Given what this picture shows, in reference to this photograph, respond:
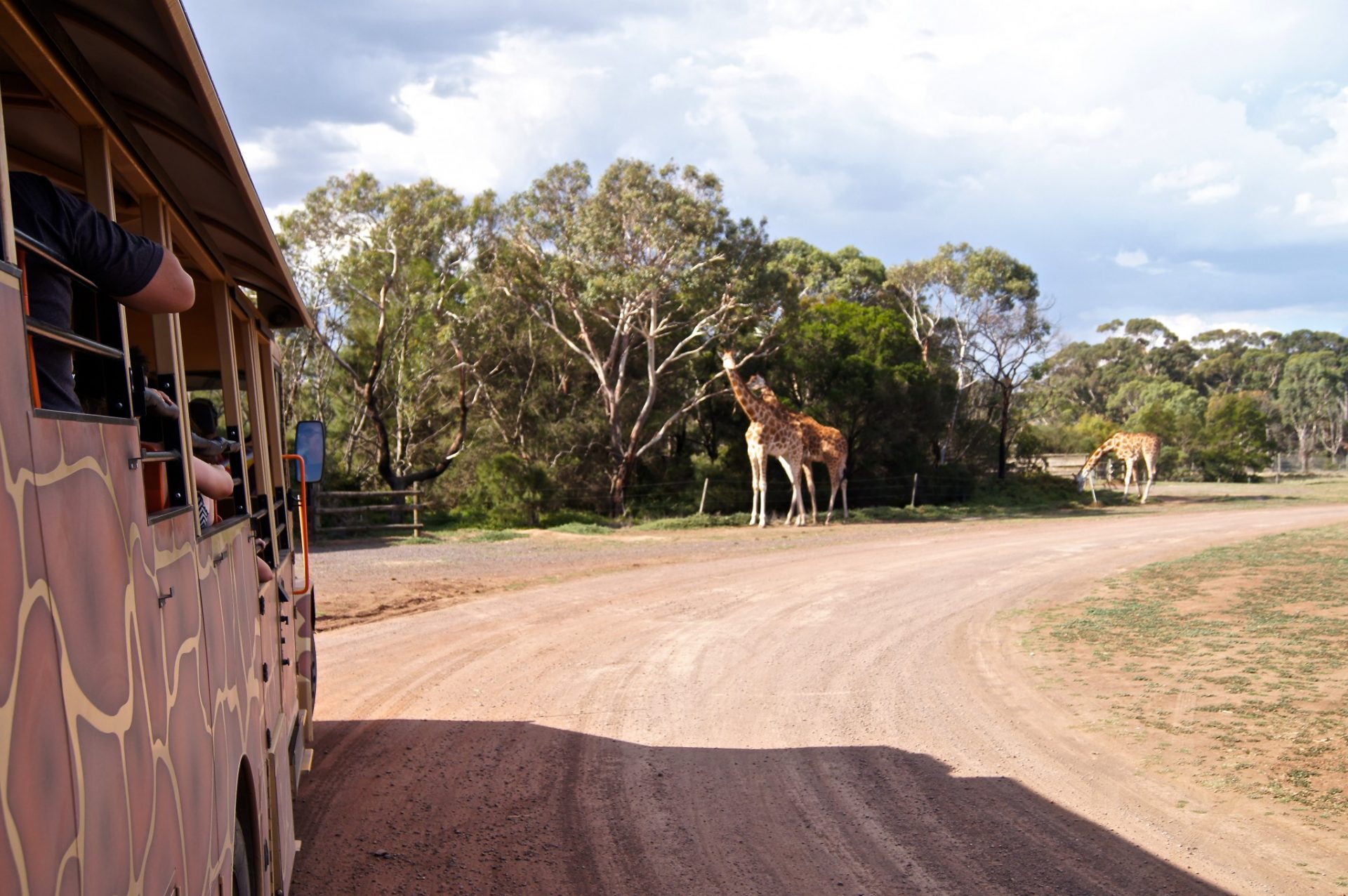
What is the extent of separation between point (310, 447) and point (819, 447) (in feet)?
65.2

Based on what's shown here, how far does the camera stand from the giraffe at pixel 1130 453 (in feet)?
111

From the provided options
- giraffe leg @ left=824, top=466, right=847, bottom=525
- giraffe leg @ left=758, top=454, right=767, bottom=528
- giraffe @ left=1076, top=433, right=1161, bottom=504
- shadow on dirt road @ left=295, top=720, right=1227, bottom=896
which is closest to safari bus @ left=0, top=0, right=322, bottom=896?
shadow on dirt road @ left=295, top=720, right=1227, bottom=896

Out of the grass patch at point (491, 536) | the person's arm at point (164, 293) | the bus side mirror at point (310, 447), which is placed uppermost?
the person's arm at point (164, 293)

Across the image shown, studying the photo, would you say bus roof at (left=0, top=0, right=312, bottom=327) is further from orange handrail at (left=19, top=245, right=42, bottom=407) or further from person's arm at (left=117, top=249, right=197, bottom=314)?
orange handrail at (left=19, top=245, right=42, bottom=407)

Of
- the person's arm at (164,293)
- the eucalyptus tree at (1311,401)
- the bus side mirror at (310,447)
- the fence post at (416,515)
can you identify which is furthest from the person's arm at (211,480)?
the eucalyptus tree at (1311,401)

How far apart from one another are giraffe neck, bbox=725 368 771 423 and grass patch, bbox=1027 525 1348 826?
10957 mm

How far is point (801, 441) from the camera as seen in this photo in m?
24.5

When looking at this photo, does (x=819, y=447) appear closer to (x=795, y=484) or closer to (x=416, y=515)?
(x=795, y=484)

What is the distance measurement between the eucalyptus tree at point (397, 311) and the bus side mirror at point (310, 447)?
1507 cm

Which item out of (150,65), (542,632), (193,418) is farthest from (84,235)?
(542,632)

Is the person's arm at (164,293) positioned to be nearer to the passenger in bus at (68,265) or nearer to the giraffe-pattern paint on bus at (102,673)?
the passenger in bus at (68,265)

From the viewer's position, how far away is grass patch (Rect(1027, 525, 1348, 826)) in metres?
5.89

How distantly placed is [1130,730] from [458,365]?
64.0ft

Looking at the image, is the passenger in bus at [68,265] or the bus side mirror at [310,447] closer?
the passenger in bus at [68,265]
